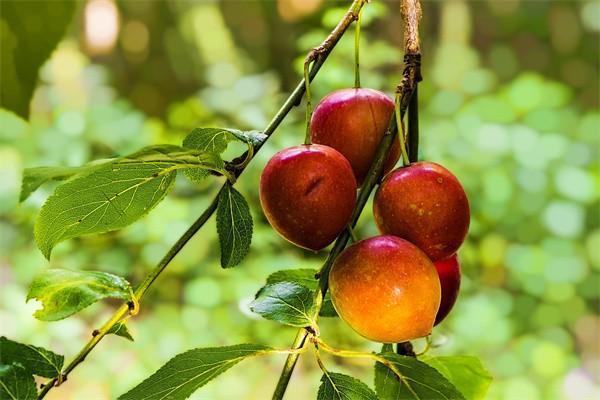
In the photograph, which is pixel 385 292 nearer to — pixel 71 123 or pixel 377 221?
pixel 377 221

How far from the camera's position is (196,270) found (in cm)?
142

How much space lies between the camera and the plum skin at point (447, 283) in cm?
35

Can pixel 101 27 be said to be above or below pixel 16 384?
below

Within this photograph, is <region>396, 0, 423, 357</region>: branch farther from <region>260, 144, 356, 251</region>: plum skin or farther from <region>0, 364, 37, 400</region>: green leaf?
<region>0, 364, 37, 400</region>: green leaf

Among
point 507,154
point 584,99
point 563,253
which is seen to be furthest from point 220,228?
point 584,99

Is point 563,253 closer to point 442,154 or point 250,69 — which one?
point 442,154

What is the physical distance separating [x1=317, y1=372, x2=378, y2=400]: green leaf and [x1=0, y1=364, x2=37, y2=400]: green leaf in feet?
0.37

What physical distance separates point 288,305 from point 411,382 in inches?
2.3

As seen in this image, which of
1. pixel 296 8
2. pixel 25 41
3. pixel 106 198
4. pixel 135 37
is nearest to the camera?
pixel 25 41

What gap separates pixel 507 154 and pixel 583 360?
0.61 meters

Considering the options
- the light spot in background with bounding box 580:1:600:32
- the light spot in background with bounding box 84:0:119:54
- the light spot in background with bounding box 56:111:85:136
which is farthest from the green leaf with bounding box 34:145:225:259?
the light spot in background with bounding box 580:1:600:32

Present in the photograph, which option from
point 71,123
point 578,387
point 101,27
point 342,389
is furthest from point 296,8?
point 342,389

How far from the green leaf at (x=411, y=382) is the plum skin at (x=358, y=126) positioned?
11 cm

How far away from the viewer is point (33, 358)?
29cm
